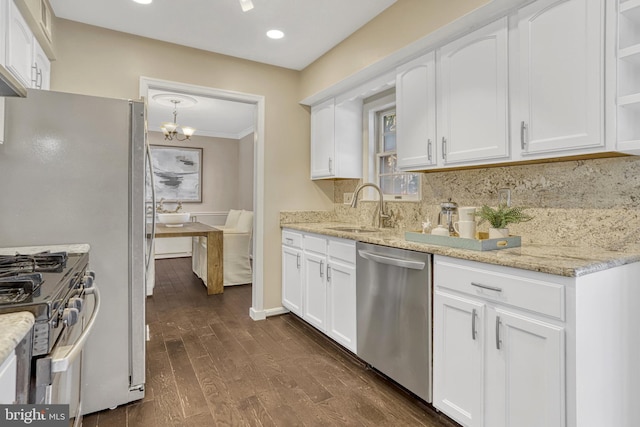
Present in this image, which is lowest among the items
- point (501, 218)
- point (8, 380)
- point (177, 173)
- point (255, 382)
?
point (255, 382)

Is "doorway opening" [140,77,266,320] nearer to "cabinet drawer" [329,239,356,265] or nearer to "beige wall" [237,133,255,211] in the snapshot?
"cabinet drawer" [329,239,356,265]

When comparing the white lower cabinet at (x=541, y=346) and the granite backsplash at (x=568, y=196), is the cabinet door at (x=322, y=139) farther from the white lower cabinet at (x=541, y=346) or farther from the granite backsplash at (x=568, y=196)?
the white lower cabinet at (x=541, y=346)

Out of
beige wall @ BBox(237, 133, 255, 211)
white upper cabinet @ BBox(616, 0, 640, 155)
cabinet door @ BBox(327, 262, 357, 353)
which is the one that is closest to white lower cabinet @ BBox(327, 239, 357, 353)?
cabinet door @ BBox(327, 262, 357, 353)

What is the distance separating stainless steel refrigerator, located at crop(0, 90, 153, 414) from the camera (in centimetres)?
174

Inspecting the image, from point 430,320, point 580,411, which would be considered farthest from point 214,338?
point 580,411

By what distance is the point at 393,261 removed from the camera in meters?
2.07

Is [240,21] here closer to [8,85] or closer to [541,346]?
[8,85]

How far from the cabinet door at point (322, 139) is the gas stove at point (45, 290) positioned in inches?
89.5

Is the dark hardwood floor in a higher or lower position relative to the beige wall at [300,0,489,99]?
lower

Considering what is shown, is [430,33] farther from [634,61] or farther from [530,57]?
[634,61]

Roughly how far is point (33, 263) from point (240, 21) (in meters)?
2.14

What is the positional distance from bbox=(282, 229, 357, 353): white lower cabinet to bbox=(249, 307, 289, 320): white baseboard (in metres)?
0.10

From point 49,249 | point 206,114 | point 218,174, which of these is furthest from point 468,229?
point 218,174

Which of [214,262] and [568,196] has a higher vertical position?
[568,196]
